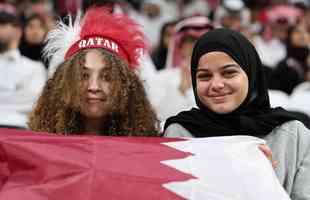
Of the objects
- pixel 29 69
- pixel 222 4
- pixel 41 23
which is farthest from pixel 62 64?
pixel 222 4

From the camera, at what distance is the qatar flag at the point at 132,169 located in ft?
11.3

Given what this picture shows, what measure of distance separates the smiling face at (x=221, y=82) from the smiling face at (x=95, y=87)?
51 centimetres

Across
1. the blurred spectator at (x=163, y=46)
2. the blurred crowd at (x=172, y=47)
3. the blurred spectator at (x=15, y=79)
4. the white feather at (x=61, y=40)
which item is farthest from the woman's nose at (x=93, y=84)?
the blurred spectator at (x=163, y=46)

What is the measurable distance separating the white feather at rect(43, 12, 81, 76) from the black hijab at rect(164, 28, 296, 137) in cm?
77

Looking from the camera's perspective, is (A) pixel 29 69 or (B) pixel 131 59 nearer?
(B) pixel 131 59

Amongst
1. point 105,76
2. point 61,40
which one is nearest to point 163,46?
point 61,40

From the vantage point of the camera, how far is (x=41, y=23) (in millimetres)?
8859

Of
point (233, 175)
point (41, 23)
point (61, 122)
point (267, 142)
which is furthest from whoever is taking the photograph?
point (41, 23)

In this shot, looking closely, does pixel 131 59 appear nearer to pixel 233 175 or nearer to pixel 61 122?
pixel 61 122

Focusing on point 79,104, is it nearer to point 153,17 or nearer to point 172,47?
point 172,47

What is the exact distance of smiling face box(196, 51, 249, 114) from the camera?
3771 mm

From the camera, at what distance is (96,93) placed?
4.05 meters

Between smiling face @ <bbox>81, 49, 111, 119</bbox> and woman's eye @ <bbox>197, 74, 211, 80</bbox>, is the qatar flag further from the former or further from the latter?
smiling face @ <bbox>81, 49, 111, 119</bbox>

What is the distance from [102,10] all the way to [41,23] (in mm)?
4526
